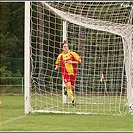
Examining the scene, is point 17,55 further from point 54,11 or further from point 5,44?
point 54,11

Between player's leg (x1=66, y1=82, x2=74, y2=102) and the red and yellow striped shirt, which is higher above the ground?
the red and yellow striped shirt

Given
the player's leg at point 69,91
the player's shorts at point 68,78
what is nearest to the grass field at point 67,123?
the player's leg at point 69,91

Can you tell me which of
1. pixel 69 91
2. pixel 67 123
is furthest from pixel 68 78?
pixel 67 123

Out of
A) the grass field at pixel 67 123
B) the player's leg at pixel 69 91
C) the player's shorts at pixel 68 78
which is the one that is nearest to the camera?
the grass field at pixel 67 123

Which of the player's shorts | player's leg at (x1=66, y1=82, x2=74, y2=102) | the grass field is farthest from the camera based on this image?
the player's shorts

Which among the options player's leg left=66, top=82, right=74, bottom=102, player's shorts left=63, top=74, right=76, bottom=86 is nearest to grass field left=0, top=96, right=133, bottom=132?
player's leg left=66, top=82, right=74, bottom=102

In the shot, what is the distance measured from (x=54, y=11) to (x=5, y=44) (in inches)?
937

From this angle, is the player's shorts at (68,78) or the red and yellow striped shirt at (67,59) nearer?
the red and yellow striped shirt at (67,59)

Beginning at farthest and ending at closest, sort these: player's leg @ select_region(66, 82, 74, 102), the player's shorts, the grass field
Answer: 1. the player's shorts
2. player's leg @ select_region(66, 82, 74, 102)
3. the grass field

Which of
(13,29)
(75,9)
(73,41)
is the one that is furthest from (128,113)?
(13,29)

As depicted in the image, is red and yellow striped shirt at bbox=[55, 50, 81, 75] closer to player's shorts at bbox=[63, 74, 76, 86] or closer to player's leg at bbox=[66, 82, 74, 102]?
player's shorts at bbox=[63, 74, 76, 86]

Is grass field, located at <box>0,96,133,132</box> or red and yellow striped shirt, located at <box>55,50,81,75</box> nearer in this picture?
grass field, located at <box>0,96,133,132</box>

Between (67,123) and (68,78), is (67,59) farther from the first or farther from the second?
(67,123)

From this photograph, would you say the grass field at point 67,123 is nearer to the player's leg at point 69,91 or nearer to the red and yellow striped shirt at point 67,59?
the player's leg at point 69,91
